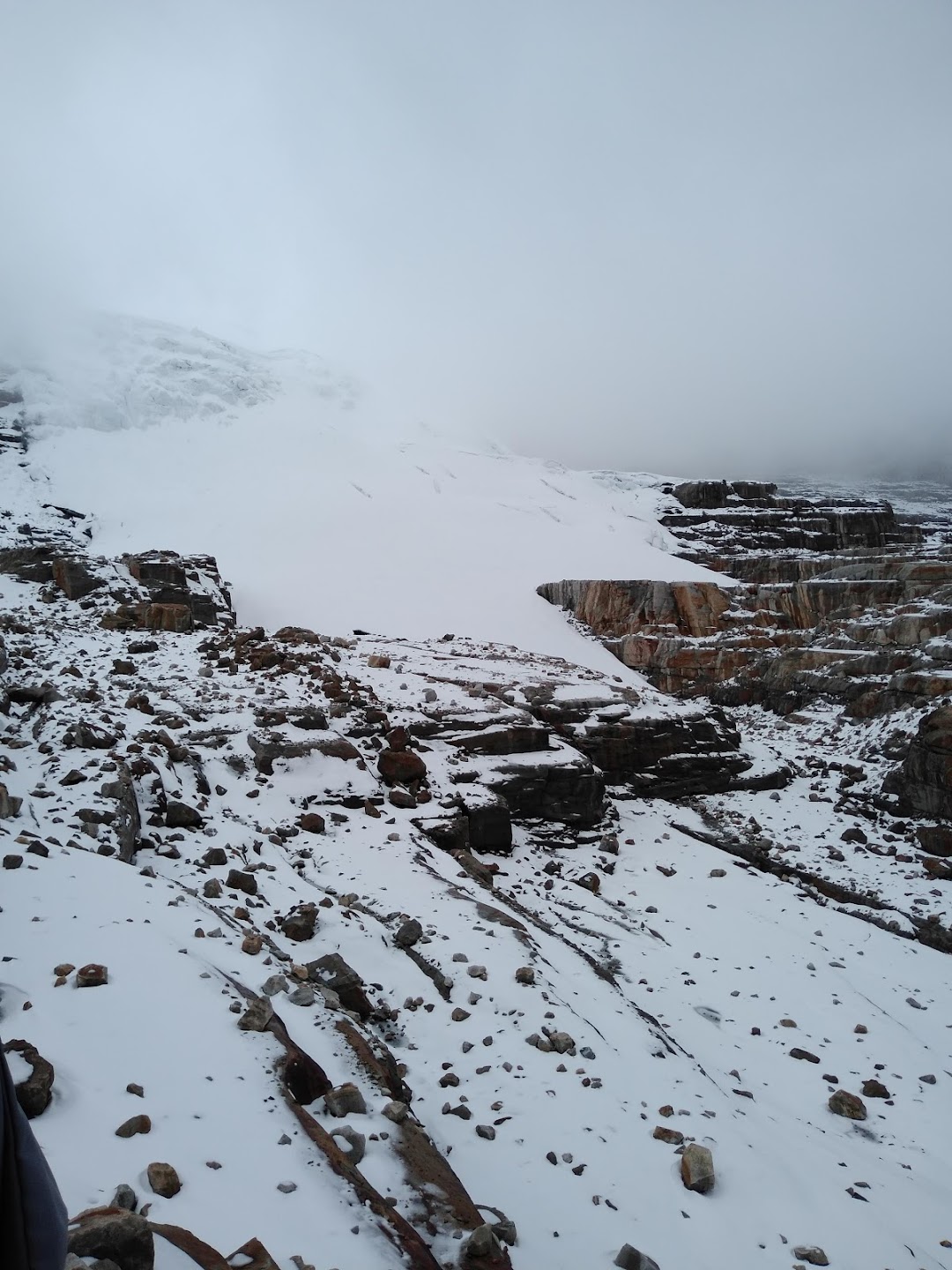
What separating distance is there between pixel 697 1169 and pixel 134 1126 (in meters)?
4.29

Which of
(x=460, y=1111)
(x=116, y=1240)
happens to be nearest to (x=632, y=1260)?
(x=460, y=1111)

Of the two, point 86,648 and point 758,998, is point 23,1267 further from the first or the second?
point 86,648

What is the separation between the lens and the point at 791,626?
32750 millimetres

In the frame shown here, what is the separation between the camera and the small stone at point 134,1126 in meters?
3.36

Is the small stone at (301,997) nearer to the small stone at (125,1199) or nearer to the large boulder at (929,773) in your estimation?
the small stone at (125,1199)

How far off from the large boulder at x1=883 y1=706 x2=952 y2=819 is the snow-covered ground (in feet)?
6.56

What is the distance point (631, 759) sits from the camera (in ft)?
58.0

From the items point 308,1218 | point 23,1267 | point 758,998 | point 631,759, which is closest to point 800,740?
point 631,759

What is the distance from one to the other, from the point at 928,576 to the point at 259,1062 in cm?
3607

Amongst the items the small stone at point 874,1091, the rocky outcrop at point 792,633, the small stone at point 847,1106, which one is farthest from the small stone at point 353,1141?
the rocky outcrop at point 792,633

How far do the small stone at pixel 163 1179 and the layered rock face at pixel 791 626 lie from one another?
71.4 ft

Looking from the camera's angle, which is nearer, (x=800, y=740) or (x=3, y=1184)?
(x=3, y=1184)

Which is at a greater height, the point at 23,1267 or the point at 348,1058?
the point at 23,1267

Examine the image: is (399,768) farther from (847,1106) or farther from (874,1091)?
(874,1091)
